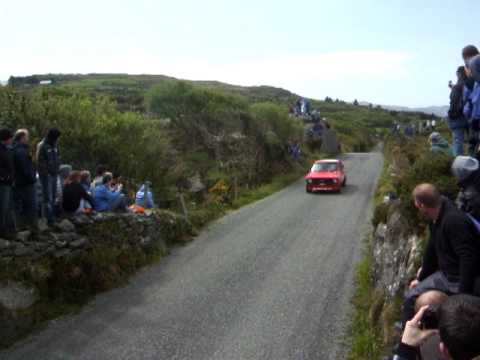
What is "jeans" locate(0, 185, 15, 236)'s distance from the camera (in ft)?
30.9

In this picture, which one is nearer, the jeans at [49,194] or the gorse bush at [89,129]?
the jeans at [49,194]

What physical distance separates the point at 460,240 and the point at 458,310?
6.89ft

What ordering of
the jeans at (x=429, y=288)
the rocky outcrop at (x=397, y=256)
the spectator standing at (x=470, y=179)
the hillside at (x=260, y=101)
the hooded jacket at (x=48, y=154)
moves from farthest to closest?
1. the hillside at (x=260, y=101)
2. the hooded jacket at (x=48, y=154)
3. the rocky outcrop at (x=397, y=256)
4. the spectator standing at (x=470, y=179)
5. the jeans at (x=429, y=288)

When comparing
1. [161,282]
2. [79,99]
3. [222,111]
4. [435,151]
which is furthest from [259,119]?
[435,151]

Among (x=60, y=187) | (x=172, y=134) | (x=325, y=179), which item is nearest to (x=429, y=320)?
(x=60, y=187)

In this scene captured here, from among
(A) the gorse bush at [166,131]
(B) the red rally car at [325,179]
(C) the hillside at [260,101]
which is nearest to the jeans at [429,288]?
(A) the gorse bush at [166,131]

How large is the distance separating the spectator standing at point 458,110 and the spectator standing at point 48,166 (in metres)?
7.81

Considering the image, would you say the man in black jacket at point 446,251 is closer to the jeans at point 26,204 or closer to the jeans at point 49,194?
the jeans at point 26,204

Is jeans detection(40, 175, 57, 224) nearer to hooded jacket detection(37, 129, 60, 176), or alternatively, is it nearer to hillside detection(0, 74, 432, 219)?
hooded jacket detection(37, 129, 60, 176)

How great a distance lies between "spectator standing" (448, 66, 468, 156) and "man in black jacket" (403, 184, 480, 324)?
398cm

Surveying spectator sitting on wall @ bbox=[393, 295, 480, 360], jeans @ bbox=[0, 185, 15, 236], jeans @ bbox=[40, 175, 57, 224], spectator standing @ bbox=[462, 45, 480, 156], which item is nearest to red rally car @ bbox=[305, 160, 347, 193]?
jeans @ bbox=[40, 175, 57, 224]

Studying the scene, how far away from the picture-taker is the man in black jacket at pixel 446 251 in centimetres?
472

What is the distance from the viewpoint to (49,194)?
11.4 m

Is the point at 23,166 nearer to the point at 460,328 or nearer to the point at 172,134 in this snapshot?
the point at 460,328
